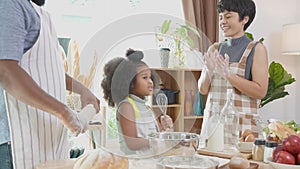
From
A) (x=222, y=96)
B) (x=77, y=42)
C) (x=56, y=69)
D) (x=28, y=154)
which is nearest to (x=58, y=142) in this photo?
(x=28, y=154)

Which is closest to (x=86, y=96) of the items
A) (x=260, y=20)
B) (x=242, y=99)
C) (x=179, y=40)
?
(x=179, y=40)

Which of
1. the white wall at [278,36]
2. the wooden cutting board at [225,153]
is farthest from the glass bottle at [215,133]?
the white wall at [278,36]

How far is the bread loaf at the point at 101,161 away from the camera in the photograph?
910 mm

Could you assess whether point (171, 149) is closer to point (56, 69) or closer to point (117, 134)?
point (117, 134)

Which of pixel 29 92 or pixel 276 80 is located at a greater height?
pixel 29 92

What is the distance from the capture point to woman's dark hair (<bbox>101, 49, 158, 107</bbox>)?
96 cm

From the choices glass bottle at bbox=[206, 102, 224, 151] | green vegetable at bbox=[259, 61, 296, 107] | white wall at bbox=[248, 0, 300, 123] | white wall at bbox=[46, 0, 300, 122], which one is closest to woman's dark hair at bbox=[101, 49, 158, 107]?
glass bottle at bbox=[206, 102, 224, 151]

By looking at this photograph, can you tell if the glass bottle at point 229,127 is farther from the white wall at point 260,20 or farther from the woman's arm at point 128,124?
the white wall at point 260,20

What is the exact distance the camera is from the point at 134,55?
1.01m

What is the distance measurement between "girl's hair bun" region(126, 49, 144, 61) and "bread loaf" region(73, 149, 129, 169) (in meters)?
0.24

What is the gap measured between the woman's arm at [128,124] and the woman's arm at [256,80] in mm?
818

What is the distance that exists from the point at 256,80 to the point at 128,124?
3.23 ft

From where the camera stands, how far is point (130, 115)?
3.22ft

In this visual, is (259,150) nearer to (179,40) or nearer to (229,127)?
(229,127)
